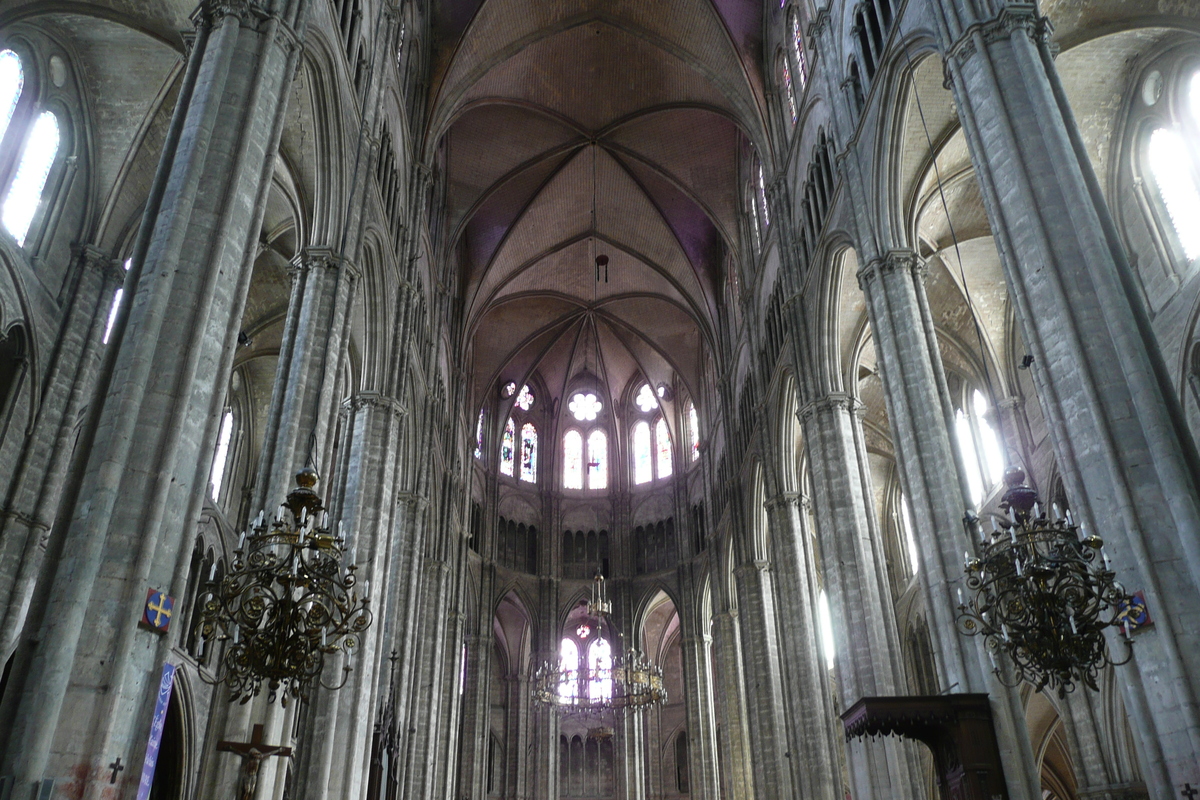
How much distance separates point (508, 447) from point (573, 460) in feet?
9.61

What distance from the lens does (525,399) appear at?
129 ft

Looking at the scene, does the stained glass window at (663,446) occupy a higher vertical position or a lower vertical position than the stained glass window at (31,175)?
higher

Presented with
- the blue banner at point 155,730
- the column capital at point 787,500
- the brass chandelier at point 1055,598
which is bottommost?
the blue banner at point 155,730

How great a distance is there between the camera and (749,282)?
26234mm

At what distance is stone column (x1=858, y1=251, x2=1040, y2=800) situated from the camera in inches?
431

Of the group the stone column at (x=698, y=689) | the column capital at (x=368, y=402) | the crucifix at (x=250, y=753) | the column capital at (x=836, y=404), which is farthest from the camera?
the stone column at (x=698, y=689)

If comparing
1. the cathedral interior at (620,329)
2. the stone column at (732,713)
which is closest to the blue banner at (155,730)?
the cathedral interior at (620,329)

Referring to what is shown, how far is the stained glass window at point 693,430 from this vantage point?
118 feet

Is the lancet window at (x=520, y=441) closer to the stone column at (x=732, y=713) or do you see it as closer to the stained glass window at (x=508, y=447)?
the stained glass window at (x=508, y=447)

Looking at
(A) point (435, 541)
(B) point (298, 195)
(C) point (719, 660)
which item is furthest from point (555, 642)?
(B) point (298, 195)

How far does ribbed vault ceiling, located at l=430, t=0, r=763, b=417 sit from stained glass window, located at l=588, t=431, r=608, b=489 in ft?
15.1

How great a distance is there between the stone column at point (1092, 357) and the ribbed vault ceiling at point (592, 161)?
533 inches

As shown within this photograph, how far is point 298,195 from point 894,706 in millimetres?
11984

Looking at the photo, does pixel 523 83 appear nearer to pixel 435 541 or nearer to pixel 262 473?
pixel 435 541
